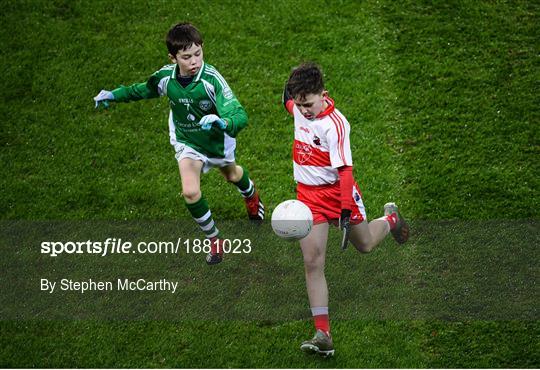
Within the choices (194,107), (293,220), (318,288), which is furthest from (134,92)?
(318,288)

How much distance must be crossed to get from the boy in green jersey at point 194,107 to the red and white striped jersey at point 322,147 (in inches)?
22.2

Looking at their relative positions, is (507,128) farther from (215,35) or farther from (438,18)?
(215,35)

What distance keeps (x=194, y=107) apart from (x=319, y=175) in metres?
1.41

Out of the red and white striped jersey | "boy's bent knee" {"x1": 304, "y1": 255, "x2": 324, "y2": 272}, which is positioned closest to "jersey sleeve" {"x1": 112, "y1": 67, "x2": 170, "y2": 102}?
the red and white striped jersey

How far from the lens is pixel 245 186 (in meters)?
9.53

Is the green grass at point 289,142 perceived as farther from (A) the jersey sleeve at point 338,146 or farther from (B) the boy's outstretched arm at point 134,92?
(A) the jersey sleeve at point 338,146

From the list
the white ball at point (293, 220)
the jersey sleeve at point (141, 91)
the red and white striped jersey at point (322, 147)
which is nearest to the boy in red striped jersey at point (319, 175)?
the red and white striped jersey at point (322, 147)

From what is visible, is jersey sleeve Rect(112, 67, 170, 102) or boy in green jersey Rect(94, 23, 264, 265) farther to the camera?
jersey sleeve Rect(112, 67, 170, 102)

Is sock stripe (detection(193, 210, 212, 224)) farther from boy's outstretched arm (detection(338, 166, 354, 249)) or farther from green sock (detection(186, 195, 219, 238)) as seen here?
boy's outstretched arm (detection(338, 166, 354, 249))

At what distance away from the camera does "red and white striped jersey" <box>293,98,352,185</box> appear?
7.99 meters

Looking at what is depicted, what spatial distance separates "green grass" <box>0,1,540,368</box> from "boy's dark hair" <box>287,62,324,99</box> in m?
2.06

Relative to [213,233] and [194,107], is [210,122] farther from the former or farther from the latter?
[213,233]

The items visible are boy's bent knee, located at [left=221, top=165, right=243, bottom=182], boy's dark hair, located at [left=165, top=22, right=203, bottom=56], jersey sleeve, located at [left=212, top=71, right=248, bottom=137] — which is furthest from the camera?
boy's bent knee, located at [left=221, top=165, right=243, bottom=182]

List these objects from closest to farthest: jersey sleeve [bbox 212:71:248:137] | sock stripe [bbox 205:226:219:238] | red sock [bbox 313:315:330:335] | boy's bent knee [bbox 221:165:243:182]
A: 1. red sock [bbox 313:315:330:335]
2. jersey sleeve [bbox 212:71:248:137]
3. sock stripe [bbox 205:226:219:238]
4. boy's bent knee [bbox 221:165:243:182]
